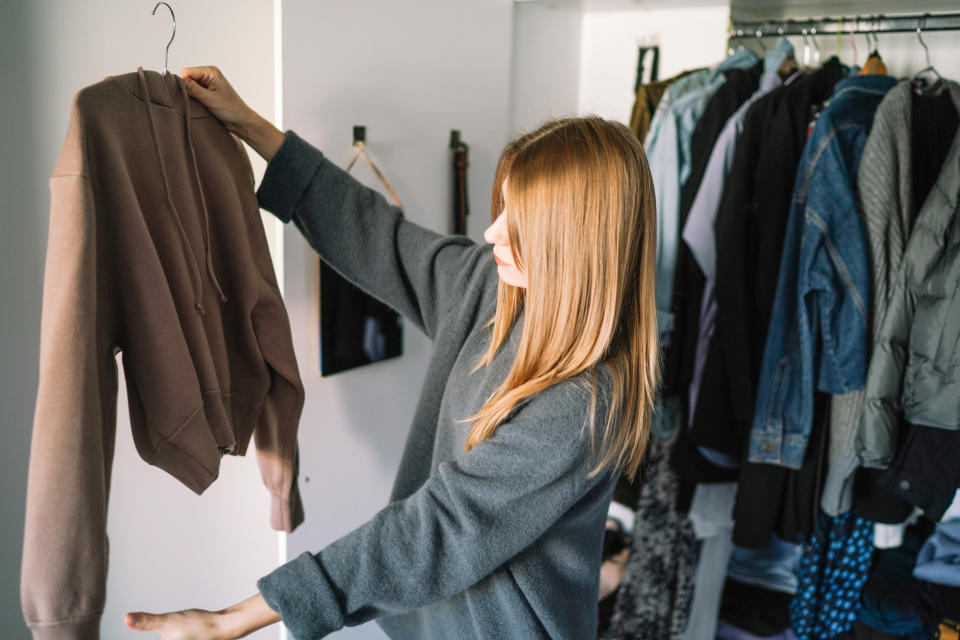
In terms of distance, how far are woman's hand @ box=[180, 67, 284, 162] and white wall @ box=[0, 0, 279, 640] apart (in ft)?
0.76

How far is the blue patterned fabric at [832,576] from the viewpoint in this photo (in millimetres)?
1687

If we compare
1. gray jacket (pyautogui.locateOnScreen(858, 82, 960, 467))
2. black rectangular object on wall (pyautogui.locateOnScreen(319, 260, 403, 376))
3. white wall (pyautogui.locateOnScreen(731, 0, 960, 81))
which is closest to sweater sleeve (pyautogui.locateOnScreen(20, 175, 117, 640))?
black rectangular object on wall (pyautogui.locateOnScreen(319, 260, 403, 376))

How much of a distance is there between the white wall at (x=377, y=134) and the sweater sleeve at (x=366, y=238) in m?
0.14

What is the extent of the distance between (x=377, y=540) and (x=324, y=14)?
→ 0.84 metres

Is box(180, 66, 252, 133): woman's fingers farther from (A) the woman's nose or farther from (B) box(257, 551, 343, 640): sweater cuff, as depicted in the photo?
(B) box(257, 551, 343, 640): sweater cuff

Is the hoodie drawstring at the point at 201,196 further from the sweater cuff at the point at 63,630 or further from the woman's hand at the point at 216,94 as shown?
the sweater cuff at the point at 63,630

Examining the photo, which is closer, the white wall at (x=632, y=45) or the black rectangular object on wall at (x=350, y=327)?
the black rectangular object on wall at (x=350, y=327)

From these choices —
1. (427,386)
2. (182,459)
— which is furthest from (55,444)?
(427,386)

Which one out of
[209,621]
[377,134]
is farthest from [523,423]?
[377,134]

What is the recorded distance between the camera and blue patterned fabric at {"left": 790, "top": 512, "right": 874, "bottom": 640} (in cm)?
169

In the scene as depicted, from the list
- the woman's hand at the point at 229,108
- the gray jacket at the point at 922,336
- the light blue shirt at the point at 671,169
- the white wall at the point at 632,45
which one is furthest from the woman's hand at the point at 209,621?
the white wall at the point at 632,45

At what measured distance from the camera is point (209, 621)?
30.9 inches

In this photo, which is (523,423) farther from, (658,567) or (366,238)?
(658,567)

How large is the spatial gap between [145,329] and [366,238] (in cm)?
39
